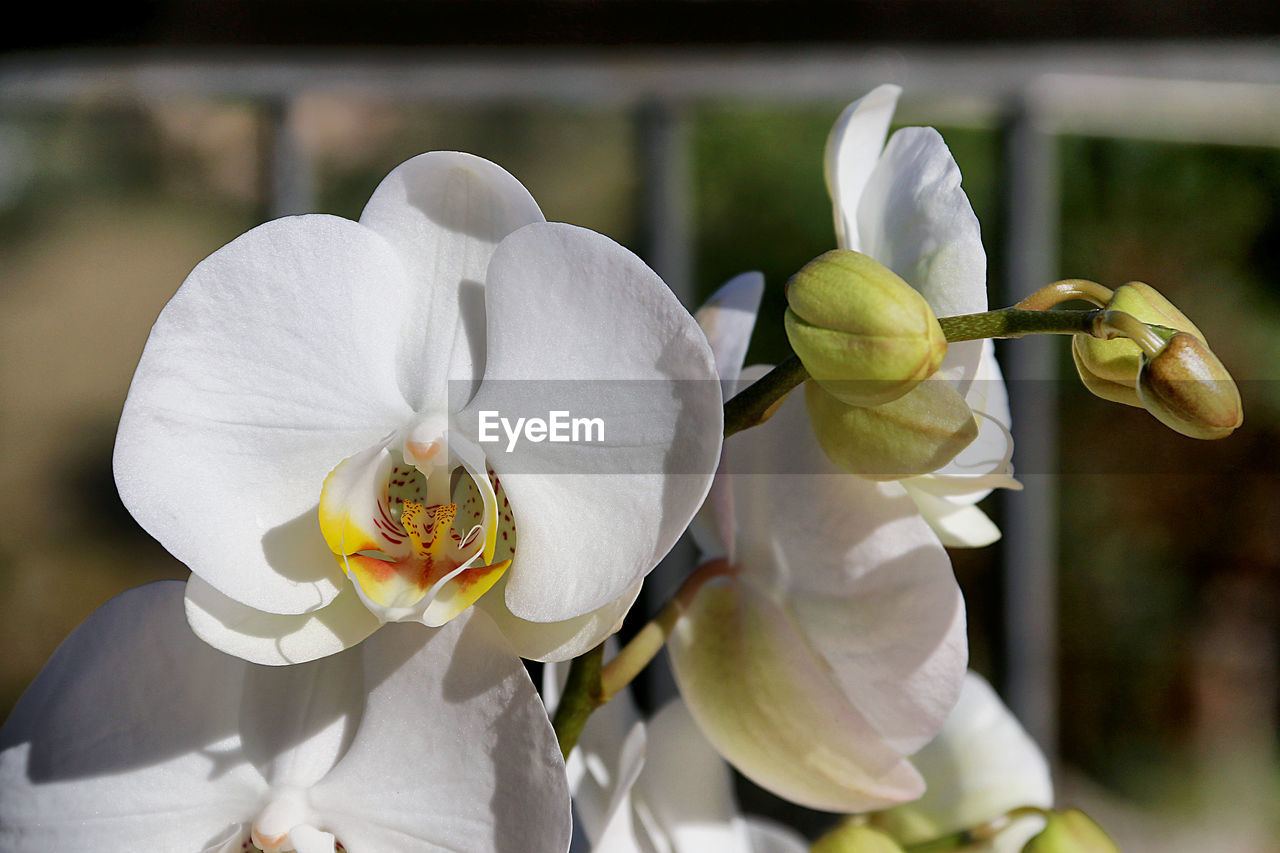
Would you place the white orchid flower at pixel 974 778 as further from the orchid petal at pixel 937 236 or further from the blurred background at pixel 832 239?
the blurred background at pixel 832 239

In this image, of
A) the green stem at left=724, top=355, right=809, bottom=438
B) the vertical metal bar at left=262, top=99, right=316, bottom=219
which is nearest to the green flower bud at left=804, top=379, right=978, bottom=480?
the green stem at left=724, top=355, right=809, bottom=438

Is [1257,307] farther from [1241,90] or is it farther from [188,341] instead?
[188,341]

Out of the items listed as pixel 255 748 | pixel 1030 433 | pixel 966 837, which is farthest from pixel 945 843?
pixel 1030 433

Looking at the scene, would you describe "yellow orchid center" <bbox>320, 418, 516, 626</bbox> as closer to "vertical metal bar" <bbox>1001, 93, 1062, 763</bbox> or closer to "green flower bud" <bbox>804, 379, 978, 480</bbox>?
"green flower bud" <bbox>804, 379, 978, 480</bbox>

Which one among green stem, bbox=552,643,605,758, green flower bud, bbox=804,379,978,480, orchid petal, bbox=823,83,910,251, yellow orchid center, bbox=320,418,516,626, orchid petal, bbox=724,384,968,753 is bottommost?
green stem, bbox=552,643,605,758

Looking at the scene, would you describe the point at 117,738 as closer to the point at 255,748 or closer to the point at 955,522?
the point at 255,748

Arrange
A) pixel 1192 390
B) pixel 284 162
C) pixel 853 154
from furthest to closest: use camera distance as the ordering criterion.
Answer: pixel 284 162 < pixel 853 154 < pixel 1192 390
